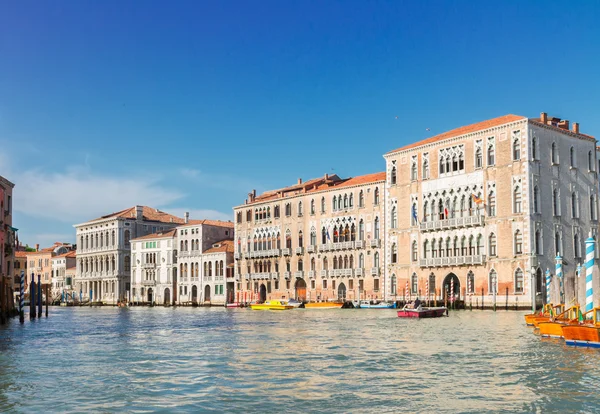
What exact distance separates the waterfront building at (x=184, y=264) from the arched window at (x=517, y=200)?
29669 mm

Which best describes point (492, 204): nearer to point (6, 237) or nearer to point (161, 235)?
point (6, 237)

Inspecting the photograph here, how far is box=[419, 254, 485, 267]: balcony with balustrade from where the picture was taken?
1785 inches

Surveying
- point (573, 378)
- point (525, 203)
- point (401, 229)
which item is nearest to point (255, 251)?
point (401, 229)

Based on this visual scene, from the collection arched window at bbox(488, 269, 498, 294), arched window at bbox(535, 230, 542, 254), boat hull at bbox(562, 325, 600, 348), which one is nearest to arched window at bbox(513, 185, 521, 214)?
arched window at bbox(535, 230, 542, 254)

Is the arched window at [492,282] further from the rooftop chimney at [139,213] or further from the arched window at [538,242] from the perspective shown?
the rooftop chimney at [139,213]

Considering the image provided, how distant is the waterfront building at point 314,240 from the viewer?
Answer: 2109 inches

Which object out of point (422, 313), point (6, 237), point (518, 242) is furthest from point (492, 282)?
point (6, 237)

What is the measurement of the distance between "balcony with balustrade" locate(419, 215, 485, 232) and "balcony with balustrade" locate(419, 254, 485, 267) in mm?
1873

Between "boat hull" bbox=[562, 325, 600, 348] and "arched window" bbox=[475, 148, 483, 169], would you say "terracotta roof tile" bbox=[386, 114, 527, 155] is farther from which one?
"boat hull" bbox=[562, 325, 600, 348]

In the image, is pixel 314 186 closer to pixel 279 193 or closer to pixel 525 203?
pixel 279 193

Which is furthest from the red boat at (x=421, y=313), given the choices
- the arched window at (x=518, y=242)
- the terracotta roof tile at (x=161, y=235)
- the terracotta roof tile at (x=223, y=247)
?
the terracotta roof tile at (x=161, y=235)

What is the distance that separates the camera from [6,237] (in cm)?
3844

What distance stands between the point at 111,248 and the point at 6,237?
41.4 m

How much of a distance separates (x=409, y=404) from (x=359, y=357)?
6081 mm
